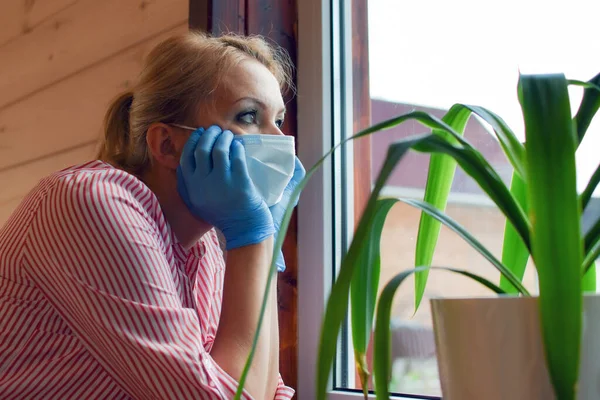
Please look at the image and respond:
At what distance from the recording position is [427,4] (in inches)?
49.3

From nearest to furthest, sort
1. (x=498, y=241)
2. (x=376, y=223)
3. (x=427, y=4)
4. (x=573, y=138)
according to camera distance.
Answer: (x=573, y=138) < (x=376, y=223) < (x=498, y=241) < (x=427, y=4)

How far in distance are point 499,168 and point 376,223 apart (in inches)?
19.4

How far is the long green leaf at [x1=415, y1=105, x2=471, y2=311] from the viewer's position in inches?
28.4

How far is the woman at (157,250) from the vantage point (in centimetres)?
90

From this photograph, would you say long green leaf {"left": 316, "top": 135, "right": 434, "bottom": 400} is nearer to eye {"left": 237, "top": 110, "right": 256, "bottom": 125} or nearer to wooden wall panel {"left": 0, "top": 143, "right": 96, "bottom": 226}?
eye {"left": 237, "top": 110, "right": 256, "bottom": 125}

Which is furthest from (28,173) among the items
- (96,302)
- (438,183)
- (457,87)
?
(438,183)

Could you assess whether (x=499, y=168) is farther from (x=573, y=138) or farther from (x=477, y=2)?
(x=573, y=138)

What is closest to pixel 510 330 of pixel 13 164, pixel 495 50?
pixel 495 50

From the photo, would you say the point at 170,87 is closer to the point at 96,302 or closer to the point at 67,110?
the point at 96,302

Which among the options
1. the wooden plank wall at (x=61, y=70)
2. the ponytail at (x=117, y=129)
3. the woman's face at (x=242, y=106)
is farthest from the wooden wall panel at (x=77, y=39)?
the woman's face at (x=242, y=106)

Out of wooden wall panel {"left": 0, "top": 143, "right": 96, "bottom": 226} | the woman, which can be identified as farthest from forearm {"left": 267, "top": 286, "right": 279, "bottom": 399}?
wooden wall panel {"left": 0, "top": 143, "right": 96, "bottom": 226}

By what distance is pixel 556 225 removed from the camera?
1.59ft

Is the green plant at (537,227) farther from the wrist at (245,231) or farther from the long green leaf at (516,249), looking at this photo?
the wrist at (245,231)

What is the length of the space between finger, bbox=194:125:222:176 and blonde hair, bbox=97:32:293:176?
94mm
